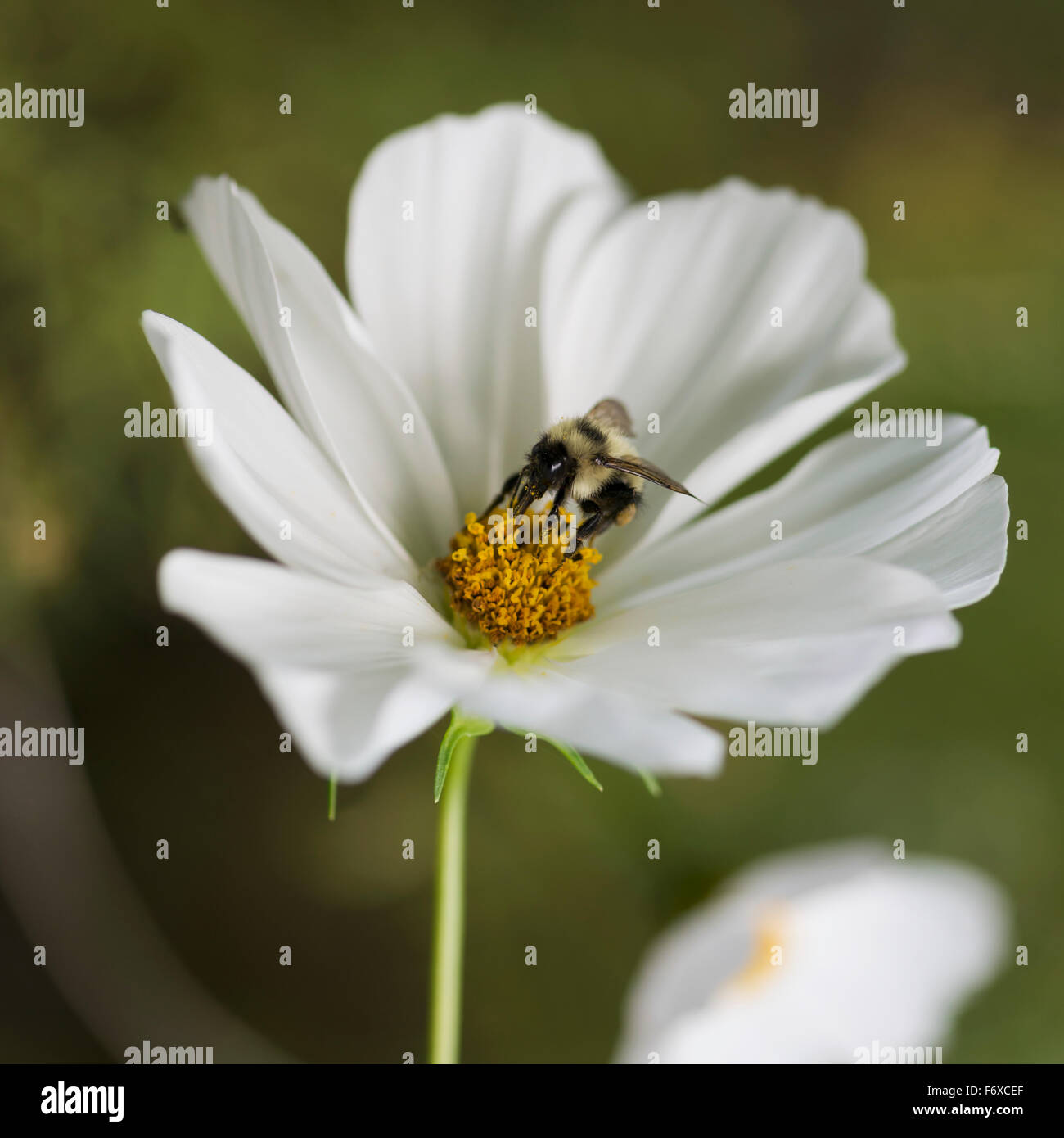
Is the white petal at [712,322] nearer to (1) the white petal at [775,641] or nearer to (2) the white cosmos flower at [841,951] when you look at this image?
(1) the white petal at [775,641]

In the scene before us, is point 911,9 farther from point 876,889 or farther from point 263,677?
point 263,677

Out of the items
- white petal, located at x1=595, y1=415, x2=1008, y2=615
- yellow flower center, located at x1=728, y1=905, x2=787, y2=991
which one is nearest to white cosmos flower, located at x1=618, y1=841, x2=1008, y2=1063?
yellow flower center, located at x1=728, y1=905, x2=787, y2=991

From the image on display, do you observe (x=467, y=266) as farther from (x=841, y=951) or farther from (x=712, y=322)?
(x=841, y=951)

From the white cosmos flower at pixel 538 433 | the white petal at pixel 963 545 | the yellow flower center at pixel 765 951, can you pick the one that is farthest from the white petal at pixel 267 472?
the yellow flower center at pixel 765 951

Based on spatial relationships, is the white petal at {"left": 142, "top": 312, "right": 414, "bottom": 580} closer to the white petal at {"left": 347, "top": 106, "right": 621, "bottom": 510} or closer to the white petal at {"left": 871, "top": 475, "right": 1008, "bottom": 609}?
the white petal at {"left": 347, "top": 106, "right": 621, "bottom": 510}

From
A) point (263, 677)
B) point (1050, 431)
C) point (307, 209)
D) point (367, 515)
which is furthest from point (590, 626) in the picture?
point (1050, 431)

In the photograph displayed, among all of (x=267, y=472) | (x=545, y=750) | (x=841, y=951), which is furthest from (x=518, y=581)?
(x=841, y=951)
